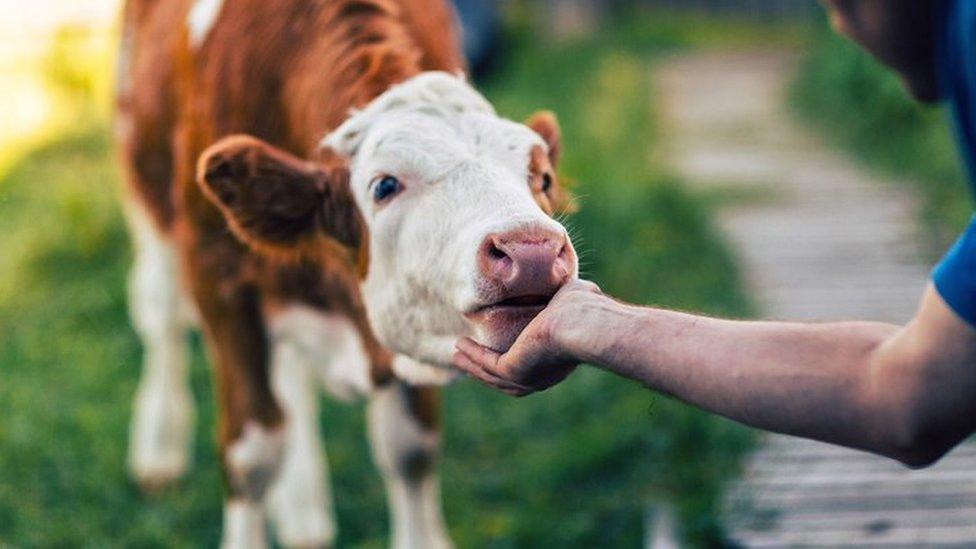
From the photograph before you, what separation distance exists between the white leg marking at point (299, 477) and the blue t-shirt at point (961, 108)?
8.49 feet

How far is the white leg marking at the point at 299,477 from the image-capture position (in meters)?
4.36

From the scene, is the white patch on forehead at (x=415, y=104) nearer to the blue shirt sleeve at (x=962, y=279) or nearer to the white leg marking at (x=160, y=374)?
the blue shirt sleeve at (x=962, y=279)

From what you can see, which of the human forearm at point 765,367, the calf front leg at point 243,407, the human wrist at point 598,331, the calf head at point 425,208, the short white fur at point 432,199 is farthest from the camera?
the calf front leg at point 243,407

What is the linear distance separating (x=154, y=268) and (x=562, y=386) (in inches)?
60.1

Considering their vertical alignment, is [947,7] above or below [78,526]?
above

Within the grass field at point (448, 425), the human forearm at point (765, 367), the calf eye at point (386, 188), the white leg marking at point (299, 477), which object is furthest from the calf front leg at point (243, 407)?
the human forearm at point (765, 367)

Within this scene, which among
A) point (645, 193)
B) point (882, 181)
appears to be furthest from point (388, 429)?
point (882, 181)

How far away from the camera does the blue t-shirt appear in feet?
6.11

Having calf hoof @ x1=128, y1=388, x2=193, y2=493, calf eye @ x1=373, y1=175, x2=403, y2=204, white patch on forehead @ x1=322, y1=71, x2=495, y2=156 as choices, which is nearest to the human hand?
calf eye @ x1=373, y1=175, x2=403, y2=204

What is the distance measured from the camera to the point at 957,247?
6.20ft

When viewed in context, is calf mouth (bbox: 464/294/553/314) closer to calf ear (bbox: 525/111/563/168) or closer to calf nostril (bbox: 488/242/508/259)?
calf nostril (bbox: 488/242/508/259)

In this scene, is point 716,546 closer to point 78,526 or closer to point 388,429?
point 388,429

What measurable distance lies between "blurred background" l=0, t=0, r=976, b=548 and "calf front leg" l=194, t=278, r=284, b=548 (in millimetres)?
469

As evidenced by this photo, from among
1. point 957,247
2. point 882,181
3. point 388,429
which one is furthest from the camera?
point 882,181
